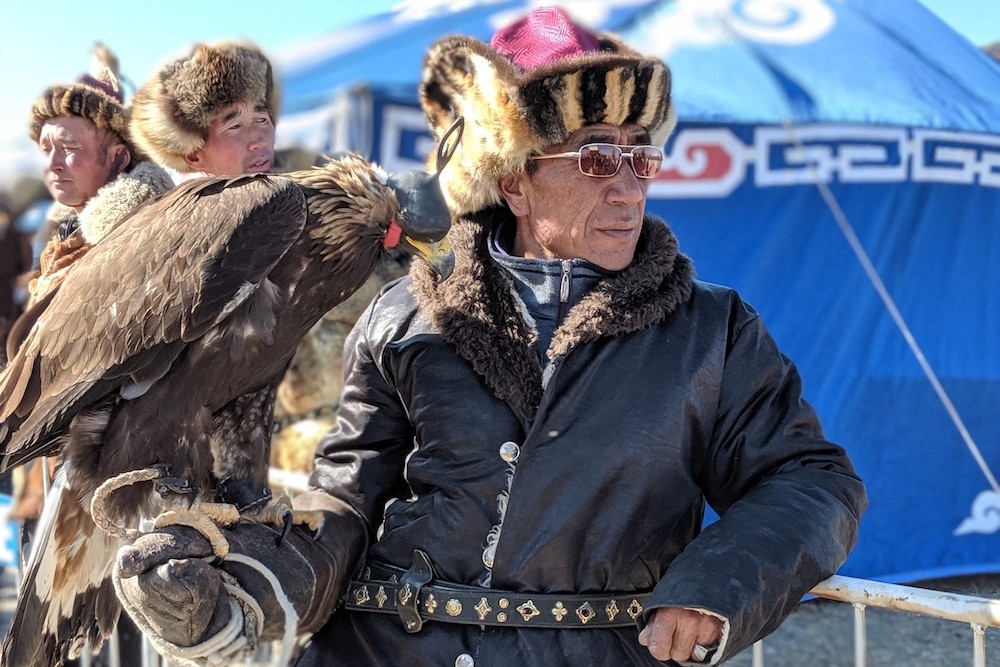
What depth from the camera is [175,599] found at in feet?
5.58

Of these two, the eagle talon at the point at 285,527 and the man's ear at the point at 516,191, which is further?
the man's ear at the point at 516,191

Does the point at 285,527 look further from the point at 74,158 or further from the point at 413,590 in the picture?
the point at 74,158

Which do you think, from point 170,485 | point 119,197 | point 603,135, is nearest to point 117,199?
point 119,197

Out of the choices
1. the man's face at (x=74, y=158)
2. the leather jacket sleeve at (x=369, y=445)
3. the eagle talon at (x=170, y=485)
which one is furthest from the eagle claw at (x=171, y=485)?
the man's face at (x=74, y=158)

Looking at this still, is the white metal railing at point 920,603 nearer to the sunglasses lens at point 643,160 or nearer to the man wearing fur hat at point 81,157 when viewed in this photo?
the sunglasses lens at point 643,160

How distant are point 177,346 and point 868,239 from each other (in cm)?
412

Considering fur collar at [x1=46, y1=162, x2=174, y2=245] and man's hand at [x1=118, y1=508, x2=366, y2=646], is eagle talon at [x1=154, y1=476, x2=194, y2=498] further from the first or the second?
fur collar at [x1=46, y1=162, x2=174, y2=245]

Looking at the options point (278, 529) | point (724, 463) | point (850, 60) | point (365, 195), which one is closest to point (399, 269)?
point (365, 195)

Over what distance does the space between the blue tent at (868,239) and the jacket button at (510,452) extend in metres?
3.40

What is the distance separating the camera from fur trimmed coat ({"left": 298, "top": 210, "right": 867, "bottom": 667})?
1846 millimetres

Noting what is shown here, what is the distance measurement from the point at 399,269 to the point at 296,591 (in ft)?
6.11

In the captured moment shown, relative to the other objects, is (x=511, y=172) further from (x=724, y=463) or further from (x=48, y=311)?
(x=48, y=311)

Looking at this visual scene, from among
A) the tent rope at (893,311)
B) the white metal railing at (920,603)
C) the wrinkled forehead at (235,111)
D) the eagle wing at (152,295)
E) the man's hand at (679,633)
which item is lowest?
the tent rope at (893,311)

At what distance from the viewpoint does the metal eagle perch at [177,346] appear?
2041 millimetres
